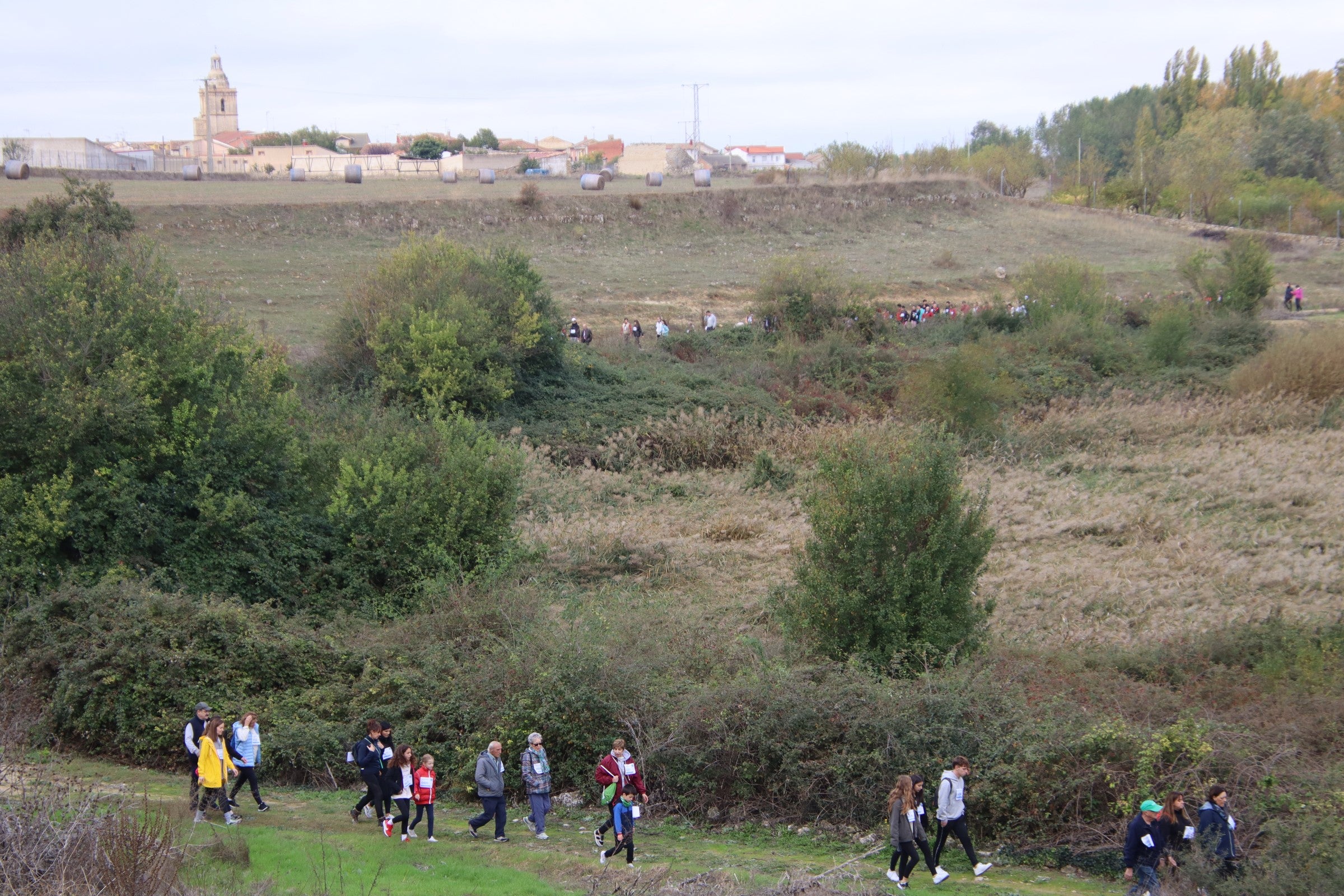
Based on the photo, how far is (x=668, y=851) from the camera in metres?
10.7

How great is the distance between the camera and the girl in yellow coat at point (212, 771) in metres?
10.8

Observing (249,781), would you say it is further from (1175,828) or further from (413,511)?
(1175,828)

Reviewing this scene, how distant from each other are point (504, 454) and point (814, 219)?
51673 millimetres

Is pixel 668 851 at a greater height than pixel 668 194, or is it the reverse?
pixel 668 194

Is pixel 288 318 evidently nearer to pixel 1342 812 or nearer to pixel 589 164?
pixel 1342 812

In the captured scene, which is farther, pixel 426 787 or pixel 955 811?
pixel 426 787

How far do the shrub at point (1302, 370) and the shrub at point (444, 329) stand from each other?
77.4 feet

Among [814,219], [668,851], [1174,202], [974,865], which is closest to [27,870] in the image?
[668,851]

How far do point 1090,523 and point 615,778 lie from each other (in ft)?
56.2

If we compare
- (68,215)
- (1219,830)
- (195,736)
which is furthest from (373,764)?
(68,215)

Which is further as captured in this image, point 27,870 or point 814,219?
point 814,219

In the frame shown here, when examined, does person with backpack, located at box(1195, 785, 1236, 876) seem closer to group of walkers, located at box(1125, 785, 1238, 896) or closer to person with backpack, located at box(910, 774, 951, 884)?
group of walkers, located at box(1125, 785, 1238, 896)

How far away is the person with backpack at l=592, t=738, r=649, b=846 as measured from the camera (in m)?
10.1

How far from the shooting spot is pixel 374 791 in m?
10.9
